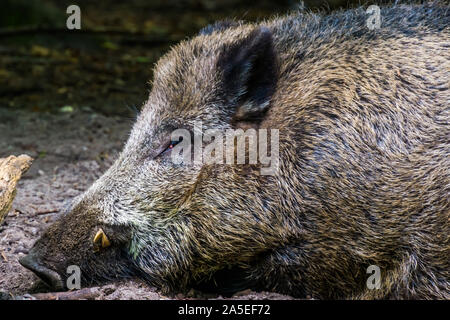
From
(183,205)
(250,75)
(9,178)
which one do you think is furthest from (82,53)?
(183,205)

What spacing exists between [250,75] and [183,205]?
1.15 metres

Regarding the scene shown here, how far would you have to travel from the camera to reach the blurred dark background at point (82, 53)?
9.65m

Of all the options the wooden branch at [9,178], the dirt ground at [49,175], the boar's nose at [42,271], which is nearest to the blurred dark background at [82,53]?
the dirt ground at [49,175]

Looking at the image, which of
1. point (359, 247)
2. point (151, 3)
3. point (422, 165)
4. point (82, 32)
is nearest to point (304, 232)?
point (359, 247)

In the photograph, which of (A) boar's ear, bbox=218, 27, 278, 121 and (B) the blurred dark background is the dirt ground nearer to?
→ (B) the blurred dark background

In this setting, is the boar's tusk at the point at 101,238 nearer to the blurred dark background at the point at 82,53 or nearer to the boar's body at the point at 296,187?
the boar's body at the point at 296,187

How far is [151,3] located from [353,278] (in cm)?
1369

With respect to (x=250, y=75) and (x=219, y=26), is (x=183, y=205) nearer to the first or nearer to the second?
(x=250, y=75)

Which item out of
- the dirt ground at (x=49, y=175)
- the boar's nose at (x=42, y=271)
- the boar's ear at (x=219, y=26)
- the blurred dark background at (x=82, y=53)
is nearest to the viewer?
the boar's nose at (x=42, y=271)

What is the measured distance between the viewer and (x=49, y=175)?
23.4 ft

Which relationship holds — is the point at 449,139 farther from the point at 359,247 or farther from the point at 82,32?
the point at 82,32

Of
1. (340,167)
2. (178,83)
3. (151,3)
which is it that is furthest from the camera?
(151,3)

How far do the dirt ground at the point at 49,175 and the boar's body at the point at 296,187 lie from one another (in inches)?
11.7
